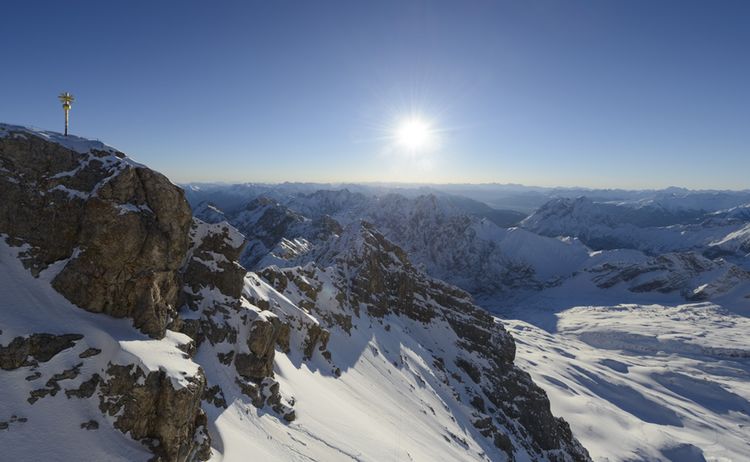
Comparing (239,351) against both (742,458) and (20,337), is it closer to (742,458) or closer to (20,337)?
(20,337)

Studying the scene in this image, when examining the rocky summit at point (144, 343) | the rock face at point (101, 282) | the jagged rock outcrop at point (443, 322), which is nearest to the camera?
the rocky summit at point (144, 343)

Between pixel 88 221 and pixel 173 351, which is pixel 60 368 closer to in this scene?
pixel 173 351

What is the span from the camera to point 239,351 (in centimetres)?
3553

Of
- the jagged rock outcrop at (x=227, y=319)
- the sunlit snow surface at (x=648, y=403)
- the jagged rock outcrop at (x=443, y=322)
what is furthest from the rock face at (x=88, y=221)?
the sunlit snow surface at (x=648, y=403)

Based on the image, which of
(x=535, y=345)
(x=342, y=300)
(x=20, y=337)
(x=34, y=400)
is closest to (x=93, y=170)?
(x=20, y=337)

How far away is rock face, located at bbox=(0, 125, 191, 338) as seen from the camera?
80.1ft

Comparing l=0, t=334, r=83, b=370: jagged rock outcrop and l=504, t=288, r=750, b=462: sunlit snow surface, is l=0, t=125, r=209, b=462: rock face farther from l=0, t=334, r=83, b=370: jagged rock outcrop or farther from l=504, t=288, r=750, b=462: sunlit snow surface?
l=504, t=288, r=750, b=462: sunlit snow surface

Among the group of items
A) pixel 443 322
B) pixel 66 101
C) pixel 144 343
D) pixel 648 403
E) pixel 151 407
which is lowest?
pixel 648 403

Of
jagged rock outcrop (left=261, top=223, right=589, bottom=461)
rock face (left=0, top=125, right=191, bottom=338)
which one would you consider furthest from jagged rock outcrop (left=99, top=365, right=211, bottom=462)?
jagged rock outcrop (left=261, top=223, right=589, bottom=461)

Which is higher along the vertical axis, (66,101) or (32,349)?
(66,101)

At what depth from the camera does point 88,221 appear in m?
25.2

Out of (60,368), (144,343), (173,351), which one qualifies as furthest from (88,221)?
(173,351)

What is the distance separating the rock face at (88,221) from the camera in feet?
80.1

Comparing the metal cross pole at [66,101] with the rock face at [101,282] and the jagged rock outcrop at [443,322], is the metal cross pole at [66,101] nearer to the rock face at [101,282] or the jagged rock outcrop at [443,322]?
the rock face at [101,282]
